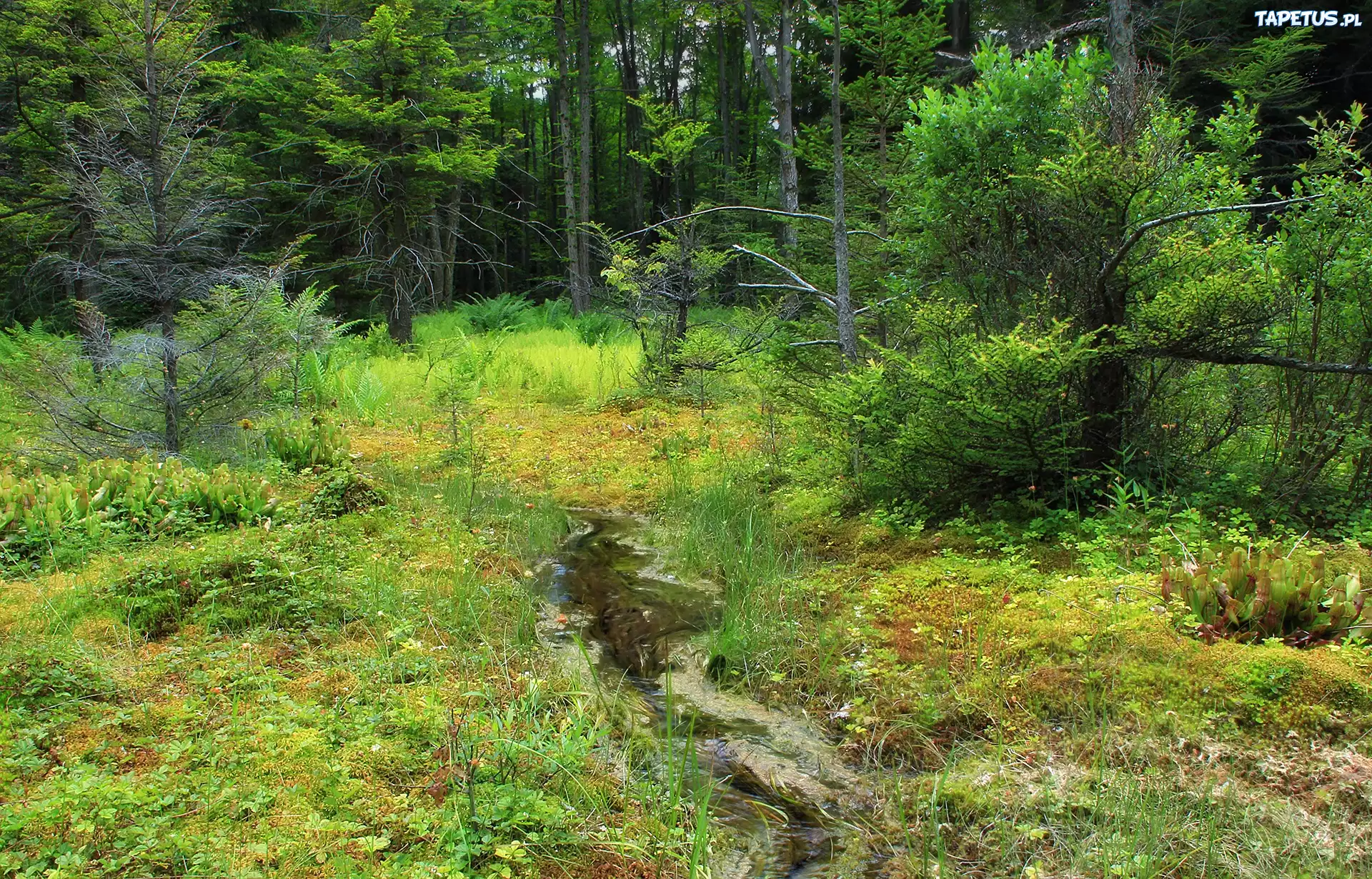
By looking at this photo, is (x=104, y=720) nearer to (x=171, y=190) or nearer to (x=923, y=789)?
(x=923, y=789)

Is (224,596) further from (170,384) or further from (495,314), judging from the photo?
(495,314)

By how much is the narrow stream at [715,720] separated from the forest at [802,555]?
0.02 meters

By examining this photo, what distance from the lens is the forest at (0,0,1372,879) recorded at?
8.41 ft

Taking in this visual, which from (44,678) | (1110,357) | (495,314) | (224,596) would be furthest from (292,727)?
(495,314)

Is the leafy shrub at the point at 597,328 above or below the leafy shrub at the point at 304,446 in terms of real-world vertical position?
above

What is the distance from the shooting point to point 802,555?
514cm

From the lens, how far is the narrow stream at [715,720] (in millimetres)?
2795

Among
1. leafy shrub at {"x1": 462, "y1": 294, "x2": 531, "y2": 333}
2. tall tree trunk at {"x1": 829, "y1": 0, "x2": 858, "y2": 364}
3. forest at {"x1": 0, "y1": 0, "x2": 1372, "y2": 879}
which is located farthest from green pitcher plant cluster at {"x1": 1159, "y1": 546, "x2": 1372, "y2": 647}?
leafy shrub at {"x1": 462, "y1": 294, "x2": 531, "y2": 333}

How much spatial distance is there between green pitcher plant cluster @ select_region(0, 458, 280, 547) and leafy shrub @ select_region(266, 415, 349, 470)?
3.03ft

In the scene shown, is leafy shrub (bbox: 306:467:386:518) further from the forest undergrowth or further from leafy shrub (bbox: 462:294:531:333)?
leafy shrub (bbox: 462:294:531:333)

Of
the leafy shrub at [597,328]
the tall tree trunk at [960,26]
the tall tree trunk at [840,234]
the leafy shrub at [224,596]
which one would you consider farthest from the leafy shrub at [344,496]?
the tall tree trunk at [960,26]

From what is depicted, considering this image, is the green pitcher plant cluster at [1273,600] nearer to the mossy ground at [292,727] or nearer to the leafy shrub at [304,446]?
the mossy ground at [292,727]

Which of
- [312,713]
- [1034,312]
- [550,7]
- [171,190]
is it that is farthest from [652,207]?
[312,713]

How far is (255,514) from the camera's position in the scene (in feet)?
16.9
